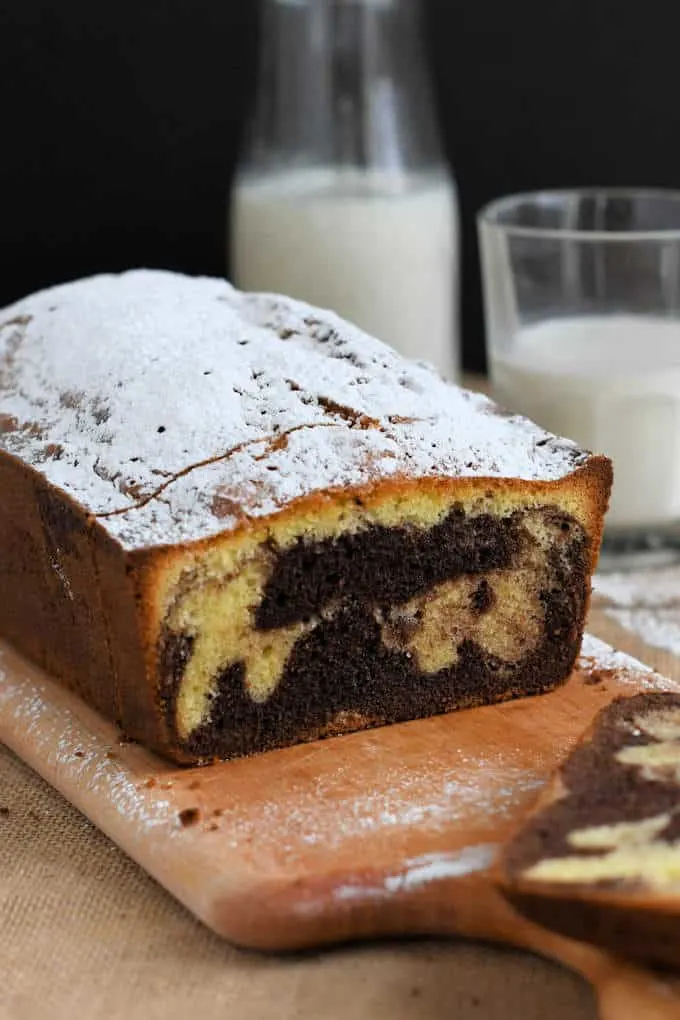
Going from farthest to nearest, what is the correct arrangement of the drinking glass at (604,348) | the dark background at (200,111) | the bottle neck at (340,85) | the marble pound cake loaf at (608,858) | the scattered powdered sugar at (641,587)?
the dark background at (200,111) → the bottle neck at (340,85) → the drinking glass at (604,348) → the scattered powdered sugar at (641,587) → the marble pound cake loaf at (608,858)

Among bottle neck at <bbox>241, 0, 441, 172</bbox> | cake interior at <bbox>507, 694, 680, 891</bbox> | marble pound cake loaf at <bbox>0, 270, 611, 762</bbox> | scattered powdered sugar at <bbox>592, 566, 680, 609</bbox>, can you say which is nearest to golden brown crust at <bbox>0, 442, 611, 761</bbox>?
marble pound cake loaf at <bbox>0, 270, 611, 762</bbox>

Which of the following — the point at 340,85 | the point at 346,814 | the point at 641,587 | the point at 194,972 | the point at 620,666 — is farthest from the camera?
the point at 340,85

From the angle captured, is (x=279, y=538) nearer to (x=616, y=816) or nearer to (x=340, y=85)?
(x=616, y=816)

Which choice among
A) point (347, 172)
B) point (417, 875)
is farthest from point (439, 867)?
point (347, 172)

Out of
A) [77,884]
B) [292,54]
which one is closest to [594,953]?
[77,884]

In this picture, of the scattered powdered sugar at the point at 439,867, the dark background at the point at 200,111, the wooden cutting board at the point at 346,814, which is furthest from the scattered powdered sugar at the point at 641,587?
the dark background at the point at 200,111

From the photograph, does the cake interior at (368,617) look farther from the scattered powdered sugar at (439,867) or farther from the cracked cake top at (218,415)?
the scattered powdered sugar at (439,867)
